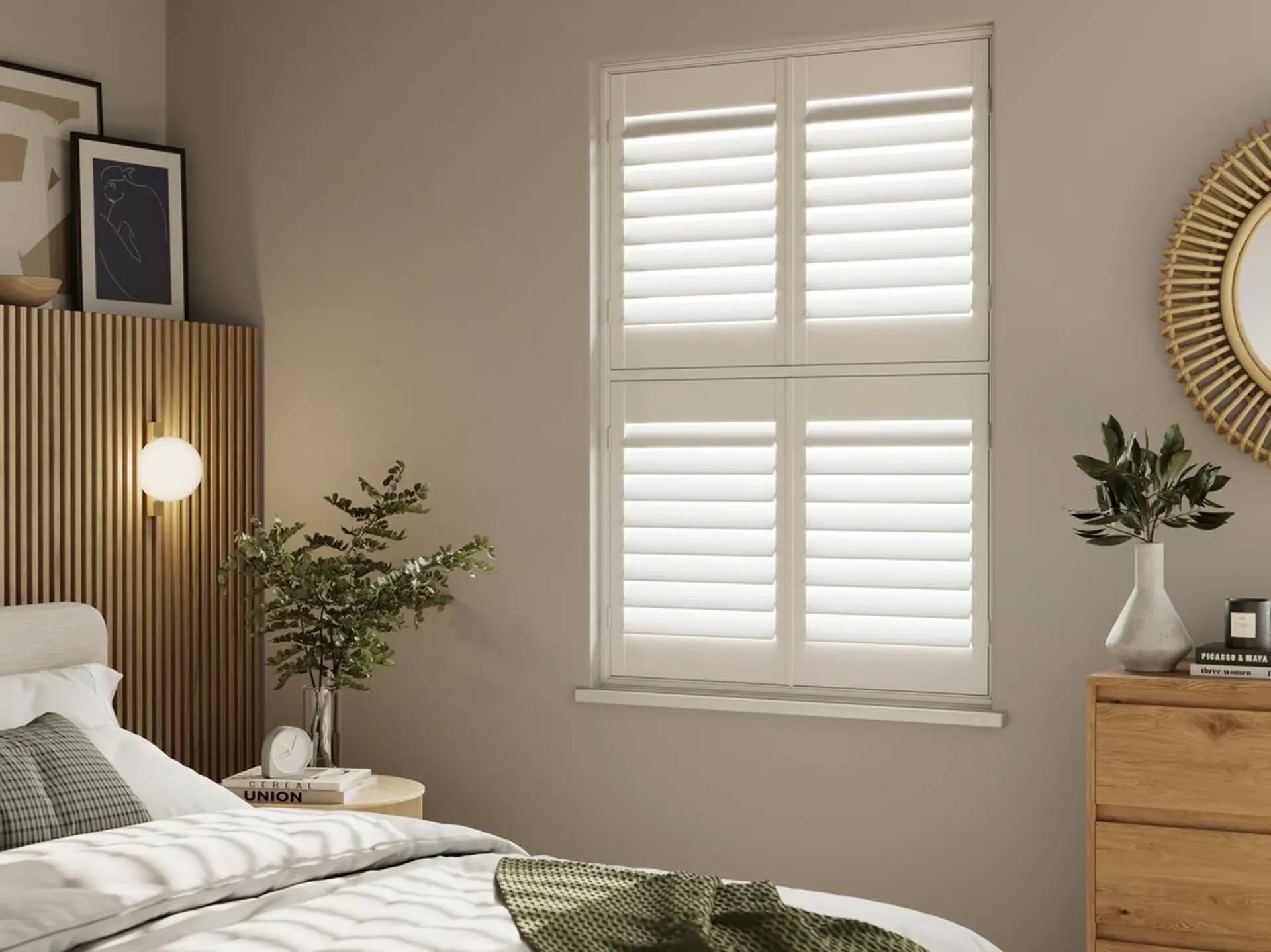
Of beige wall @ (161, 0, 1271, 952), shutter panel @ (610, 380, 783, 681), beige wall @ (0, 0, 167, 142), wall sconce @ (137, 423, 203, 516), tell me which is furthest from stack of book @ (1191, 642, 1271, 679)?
beige wall @ (0, 0, 167, 142)

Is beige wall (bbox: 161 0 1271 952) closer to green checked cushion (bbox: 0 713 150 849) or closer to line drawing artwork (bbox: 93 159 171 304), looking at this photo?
line drawing artwork (bbox: 93 159 171 304)

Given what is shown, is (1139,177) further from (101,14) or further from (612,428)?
(101,14)

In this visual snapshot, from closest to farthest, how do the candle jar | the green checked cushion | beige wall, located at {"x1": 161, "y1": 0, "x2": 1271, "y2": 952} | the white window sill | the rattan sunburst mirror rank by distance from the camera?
the green checked cushion < the candle jar < the rattan sunburst mirror < beige wall, located at {"x1": 161, "y1": 0, "x2": 1271, "y2": 952} < the white window sill

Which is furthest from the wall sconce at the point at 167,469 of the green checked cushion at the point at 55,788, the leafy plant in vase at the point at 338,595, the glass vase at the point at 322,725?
the green checked cushion at the point at 55,788

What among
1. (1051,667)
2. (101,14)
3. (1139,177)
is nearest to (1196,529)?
(1051,667)

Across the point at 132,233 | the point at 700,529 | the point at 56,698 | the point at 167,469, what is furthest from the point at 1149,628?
the point at 132,233

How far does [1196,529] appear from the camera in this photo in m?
3.16

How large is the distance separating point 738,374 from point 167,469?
5.12 feet

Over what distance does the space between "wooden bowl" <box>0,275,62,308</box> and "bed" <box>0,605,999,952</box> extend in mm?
1534

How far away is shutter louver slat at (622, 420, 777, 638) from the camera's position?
11.7 feet

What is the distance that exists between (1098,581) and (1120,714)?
0.51 m

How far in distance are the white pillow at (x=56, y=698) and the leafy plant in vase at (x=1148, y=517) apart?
2.24 m

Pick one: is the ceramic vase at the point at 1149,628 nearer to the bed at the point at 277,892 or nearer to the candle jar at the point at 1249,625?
the candle jar at the point at 1249,625

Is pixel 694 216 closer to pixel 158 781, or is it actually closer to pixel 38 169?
pixel 38 169
